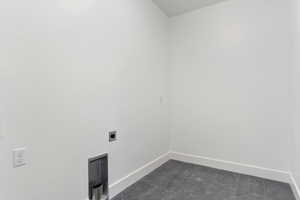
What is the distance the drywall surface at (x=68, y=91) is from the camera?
1.20 m

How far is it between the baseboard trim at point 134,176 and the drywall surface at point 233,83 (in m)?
0.50

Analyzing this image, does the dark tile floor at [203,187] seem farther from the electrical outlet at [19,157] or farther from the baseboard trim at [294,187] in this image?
the electrical outlet at [19,157]

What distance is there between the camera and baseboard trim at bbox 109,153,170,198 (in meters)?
2.00

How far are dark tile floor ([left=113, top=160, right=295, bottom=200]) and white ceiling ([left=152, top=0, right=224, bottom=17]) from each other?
2730mm

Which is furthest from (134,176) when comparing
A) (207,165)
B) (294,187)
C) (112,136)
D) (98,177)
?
(294,187)

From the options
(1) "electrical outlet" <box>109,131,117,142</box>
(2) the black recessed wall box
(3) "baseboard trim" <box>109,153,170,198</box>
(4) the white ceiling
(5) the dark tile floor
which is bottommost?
(5) the dark tile floor

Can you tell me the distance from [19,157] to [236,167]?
2787 mm

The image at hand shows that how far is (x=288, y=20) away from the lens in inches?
90.4

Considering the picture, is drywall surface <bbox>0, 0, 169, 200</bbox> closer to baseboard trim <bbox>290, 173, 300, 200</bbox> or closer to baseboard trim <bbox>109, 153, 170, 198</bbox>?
baseboard trim <bbox>109, 153, 170, 198</bbox>

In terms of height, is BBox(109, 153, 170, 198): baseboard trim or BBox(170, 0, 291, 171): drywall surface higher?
BBox(170, 0, 291, 171): drywall surface

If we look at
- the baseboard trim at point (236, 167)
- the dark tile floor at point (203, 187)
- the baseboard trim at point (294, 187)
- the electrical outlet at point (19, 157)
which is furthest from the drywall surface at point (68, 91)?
the baseboard trim at point (294, 187)

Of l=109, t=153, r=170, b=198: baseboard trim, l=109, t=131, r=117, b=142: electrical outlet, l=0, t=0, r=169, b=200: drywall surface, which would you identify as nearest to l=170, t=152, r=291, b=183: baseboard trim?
l=109, t=153, r=170, b=198: baseboard trim

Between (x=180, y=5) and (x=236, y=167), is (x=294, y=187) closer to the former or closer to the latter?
(x=236, y=167)

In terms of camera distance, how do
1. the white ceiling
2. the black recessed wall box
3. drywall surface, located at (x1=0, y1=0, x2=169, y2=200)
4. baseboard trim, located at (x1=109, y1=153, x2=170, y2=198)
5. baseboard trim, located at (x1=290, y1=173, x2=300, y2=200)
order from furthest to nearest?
the white ceiling
baseboard trim, located at (x1=109, y1=153, x2=170, y2=198)
baseboard trim, located at (x1=290, y1=173, x2=300, y2=200)
the black recessed wall box
drywall surface, located at (x1=0, y1=0, x2=169, y2=200)
